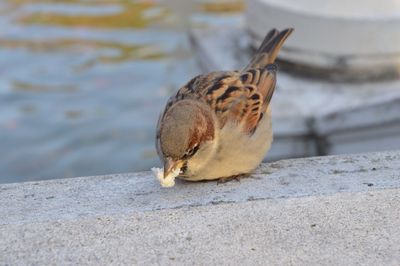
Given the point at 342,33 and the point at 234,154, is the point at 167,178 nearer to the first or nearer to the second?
the point at 234,154

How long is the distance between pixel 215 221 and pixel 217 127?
1.91 feet

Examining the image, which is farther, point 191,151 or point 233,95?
point 233,95

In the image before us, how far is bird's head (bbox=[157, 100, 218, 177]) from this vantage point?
111 inches

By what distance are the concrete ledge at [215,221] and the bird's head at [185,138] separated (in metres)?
0.09

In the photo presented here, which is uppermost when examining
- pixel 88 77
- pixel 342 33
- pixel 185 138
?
pixel 185 138

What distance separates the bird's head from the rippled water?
11.7 feet

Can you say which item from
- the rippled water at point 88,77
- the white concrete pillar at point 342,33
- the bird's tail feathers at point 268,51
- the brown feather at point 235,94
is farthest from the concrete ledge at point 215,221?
the rippled water at point 88,77

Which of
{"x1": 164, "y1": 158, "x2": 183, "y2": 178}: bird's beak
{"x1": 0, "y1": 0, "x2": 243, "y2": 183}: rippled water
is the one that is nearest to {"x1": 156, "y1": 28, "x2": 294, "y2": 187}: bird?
{"x1": 164, "y1": 158, "x2": 183, "y2": 178}: bird's beak

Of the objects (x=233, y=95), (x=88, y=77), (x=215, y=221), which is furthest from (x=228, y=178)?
(x=88, y=77)

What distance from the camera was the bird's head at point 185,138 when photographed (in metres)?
2.81

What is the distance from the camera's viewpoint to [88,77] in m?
7.82

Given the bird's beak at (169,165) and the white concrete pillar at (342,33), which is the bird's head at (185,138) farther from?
the white concrete pillar at (342,33)

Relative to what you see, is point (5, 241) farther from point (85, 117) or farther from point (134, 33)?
point (134, 33)

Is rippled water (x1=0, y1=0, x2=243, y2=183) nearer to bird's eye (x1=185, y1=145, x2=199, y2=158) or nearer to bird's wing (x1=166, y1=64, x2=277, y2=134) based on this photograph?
bird's wing (x1=166, y1=64, x2=277, y2=134)
